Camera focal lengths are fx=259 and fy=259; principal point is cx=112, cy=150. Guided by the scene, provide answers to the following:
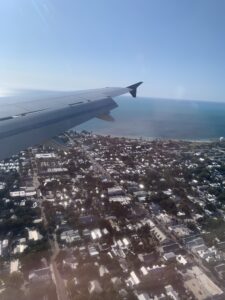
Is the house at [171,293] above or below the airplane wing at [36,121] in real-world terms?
below

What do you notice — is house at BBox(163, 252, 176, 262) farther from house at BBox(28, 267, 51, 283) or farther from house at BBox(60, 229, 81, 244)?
house at BBox(28, 267, 51, 283)

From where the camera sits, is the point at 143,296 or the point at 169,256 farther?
the point at 169,256

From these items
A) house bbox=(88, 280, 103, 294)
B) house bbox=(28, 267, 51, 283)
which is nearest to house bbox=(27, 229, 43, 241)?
house bbox=(28, 267, 51, 283)

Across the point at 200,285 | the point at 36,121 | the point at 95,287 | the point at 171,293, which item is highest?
the point at 36,121

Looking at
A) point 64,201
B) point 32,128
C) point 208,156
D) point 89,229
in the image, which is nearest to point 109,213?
point 89,229

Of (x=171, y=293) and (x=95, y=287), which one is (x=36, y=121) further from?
(x=171, y=293)

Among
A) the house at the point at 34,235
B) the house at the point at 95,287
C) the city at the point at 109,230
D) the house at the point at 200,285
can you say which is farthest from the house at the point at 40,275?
the house at the point at 200,285

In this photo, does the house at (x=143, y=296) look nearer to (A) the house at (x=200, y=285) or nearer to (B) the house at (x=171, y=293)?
(B) the house at (x=171, y=293)

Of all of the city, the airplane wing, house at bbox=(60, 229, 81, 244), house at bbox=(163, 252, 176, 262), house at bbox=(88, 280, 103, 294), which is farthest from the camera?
house at bbox=(60, 229, 81, 244)

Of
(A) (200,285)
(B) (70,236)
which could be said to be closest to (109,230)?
(B) (70,236)
